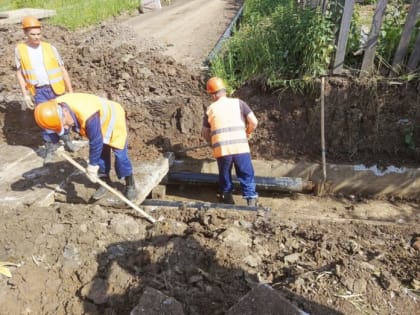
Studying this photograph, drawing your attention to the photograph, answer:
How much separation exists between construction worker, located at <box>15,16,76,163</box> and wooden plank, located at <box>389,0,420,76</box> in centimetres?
461

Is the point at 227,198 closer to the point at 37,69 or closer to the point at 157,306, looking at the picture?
the point at 157,306

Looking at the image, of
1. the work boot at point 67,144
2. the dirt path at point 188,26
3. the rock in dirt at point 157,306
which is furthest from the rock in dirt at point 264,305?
the dirt path at point 188,26

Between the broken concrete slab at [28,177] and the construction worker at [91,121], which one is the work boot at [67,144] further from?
the construction worker at [91,121]

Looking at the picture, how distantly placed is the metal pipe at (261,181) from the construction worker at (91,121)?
1.18 meters

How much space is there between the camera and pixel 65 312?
263 centimetres

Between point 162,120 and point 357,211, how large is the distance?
11.0 ft

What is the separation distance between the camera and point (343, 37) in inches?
177

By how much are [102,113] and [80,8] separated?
897cm

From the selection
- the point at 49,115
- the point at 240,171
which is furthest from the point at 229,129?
the point at 49,115

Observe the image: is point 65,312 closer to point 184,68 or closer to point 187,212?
point 187,212

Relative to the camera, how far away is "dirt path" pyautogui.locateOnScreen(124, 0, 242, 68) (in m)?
6.82

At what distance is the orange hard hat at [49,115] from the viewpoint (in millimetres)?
2947

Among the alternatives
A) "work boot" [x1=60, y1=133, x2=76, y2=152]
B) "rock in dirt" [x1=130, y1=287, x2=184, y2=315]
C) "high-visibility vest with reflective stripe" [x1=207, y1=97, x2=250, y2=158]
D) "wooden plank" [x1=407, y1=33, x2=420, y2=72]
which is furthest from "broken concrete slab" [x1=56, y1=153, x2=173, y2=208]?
"wooden plank" [x1=407, y1=33, x2=420, y2=72]

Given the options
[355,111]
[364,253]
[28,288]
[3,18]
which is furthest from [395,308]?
[3,18]
